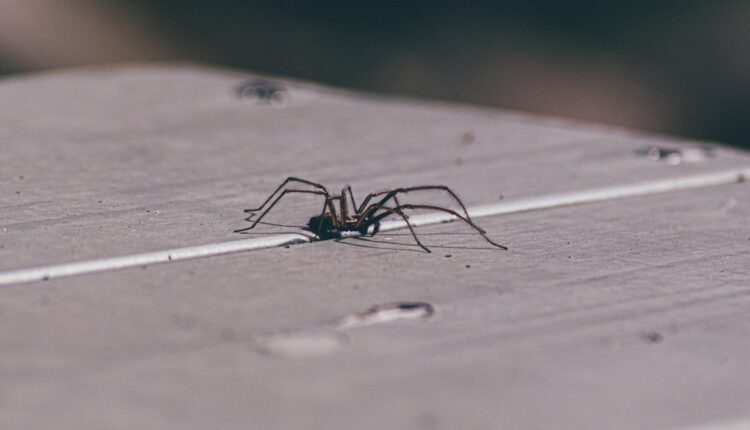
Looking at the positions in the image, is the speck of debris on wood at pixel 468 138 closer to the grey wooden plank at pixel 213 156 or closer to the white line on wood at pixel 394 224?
the grey wooden plank at pixel 213 156

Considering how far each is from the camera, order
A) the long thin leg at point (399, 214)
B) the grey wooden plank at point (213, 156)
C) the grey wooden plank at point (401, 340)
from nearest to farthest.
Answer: the grey wooden plank at point (401, 340) → the long thin leg at point (399, 214) → the grey wooden plank at point (213, 156)

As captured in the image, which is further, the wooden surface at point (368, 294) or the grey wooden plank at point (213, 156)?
the grey wooden plank at point (213, 156)

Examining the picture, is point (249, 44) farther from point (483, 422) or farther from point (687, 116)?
point (483, 422)

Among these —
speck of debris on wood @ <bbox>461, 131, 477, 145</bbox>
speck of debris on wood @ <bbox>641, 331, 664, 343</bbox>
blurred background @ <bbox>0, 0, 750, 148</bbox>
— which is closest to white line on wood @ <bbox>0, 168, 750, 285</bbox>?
speck of debris on wood @ <bbox>461, 131, 477, 145</bbox>

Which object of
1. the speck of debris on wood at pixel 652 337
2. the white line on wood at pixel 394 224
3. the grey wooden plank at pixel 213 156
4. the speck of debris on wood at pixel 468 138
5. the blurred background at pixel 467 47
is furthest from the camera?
the blurred background at pixel 467 47

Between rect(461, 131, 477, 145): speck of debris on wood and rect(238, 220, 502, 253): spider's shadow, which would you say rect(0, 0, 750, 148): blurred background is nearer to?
rect(461, 131, 477, 145): speck of debris on wood

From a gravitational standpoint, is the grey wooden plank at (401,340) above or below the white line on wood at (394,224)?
below

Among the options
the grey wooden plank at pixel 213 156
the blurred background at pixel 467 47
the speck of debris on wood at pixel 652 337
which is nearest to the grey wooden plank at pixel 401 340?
the speck of debris on wood at pixel 652 337
